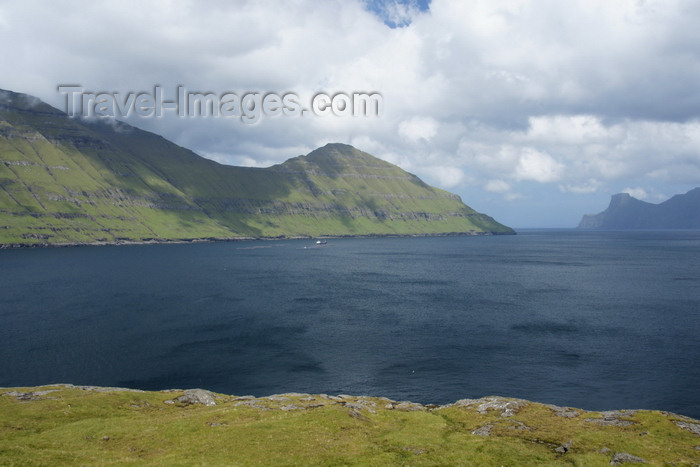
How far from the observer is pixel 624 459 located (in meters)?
A: 34.1

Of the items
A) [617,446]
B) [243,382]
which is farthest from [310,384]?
[617,446]

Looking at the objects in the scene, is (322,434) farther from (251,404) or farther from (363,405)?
(251,404)

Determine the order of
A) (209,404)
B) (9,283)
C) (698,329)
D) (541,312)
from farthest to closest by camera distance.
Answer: (9,283), (541,312), (698,329), (209,404)

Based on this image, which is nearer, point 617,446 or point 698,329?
point 617,446

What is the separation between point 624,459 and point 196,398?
47.7 m

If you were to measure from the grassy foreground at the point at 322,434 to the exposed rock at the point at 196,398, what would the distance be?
4.52ft

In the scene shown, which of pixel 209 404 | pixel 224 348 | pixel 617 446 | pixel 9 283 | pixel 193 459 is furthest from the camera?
pixel 9 283

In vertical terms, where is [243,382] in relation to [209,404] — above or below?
below

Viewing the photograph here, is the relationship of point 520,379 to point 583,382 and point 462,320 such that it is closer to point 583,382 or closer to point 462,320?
point 583,382

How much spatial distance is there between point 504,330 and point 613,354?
84.8ft

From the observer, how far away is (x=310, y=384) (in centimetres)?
7900

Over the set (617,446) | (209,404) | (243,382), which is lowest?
(243,382)

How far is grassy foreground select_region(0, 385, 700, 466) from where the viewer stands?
33.9m

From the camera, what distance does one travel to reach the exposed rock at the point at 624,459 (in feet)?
110
